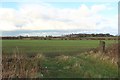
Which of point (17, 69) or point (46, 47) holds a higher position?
point (46, 47)

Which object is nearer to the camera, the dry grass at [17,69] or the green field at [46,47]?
the dry grass at [17,69]

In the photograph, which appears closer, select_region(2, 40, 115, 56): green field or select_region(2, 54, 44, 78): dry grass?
select_region(2, 54, 44, 78): dry grass

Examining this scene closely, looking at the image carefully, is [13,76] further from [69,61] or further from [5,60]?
[69,61]

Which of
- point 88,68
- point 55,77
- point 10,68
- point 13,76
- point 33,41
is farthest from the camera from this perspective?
point 33,41

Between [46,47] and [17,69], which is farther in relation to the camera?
[46,47]

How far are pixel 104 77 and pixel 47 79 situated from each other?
106 inches

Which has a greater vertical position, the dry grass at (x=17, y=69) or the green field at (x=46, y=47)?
the green field at (x=46, y=47)

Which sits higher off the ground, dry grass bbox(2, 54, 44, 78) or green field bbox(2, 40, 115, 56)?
green field bbox(2, 40, 115, 56)

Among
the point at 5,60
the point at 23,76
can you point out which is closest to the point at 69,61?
the point at 5,60

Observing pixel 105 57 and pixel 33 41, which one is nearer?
pixel 105 57

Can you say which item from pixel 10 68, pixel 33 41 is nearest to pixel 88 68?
pixel 10 68

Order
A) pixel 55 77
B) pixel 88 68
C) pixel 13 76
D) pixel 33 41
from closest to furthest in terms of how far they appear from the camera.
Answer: pixel 13 76 < pixel 55 77 < pixel 88 68 < pixel 33 41

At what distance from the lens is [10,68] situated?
47.4 ft

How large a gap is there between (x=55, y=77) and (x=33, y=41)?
2091 cm
